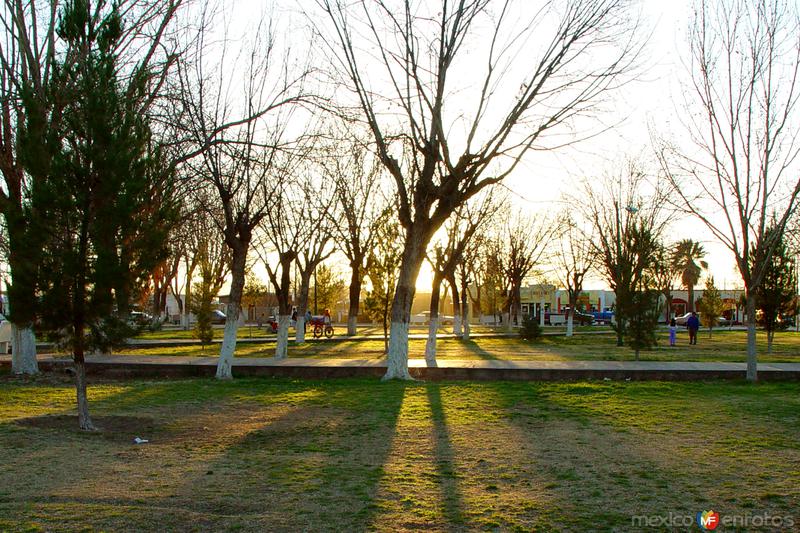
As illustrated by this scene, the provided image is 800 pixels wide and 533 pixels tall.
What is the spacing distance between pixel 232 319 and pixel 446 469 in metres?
10.7

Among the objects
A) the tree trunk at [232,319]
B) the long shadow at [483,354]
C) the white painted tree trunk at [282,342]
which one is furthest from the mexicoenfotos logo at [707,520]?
the white painted tree trunk at [282,342]

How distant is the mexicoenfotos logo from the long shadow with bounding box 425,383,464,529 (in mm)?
1749

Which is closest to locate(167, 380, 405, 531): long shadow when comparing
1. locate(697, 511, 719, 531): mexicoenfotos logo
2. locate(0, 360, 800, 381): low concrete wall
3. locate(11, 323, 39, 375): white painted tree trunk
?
locate(697, 511, 719, 531): mexicoenfotos logo

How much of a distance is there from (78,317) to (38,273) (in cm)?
71

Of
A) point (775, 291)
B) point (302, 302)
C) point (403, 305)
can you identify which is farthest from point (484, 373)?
point (775, 291)

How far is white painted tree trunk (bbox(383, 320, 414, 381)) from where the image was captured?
15609 millimetres

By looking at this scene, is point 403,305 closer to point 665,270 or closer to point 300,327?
point 300,327

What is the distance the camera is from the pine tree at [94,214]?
8.95 m

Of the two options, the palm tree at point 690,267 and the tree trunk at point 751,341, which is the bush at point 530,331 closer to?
the tree trunk at point 751,341

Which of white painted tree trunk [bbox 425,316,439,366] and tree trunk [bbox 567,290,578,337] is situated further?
tree trunk [bbox 567,290,578,337]

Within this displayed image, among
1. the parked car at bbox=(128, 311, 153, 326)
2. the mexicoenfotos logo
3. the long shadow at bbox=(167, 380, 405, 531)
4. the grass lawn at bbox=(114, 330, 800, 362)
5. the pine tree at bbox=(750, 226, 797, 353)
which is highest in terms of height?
the pine tree at bbox=(750, 226, 797, 353)

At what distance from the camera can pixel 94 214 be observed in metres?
9.12

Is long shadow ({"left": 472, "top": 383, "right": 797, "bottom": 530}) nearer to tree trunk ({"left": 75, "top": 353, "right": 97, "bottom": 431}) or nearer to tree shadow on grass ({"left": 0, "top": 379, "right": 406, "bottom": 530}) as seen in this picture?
tree shadow on grass ({"left": 0, "top": 379, "right": 406, "bottom": 530})

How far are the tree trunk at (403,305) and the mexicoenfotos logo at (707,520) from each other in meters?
10.1
